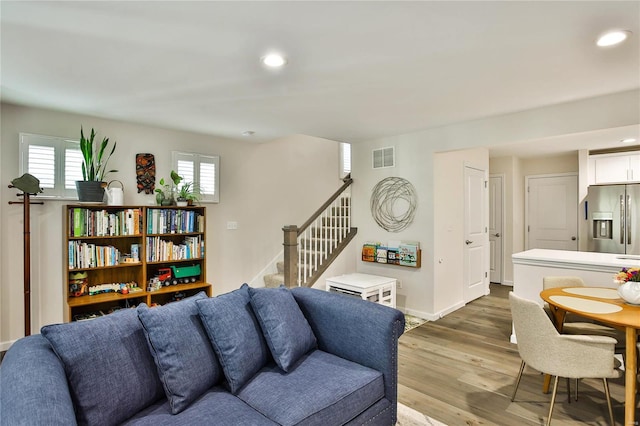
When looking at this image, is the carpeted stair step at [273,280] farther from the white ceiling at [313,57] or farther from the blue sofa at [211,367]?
the blue sofa at [211,367]

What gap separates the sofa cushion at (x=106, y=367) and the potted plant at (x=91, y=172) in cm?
221

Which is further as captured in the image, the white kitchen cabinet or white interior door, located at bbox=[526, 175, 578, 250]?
white interior door, located at bbox=[526, 175, 578, 250]

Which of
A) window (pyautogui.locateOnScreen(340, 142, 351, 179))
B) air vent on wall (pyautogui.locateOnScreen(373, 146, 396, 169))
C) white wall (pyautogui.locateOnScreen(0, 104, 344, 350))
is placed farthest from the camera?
window (pyautogui.locateOnScreen(340, 142, 351, 179))

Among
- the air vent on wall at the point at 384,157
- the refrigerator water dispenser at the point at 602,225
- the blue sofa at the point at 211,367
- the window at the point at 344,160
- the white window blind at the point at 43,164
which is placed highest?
the window at the point at 344,160

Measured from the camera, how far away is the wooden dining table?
196cm

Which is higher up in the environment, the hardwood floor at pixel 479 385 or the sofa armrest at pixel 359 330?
the sofa armrest at pixel 359 330

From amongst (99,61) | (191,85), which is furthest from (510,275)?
(99,61)

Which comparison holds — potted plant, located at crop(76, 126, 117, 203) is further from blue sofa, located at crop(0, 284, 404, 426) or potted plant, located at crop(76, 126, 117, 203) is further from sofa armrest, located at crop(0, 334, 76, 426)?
sofa armrest, located at crop(0, 334, 76, 426)

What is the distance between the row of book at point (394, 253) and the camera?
423 centimetres

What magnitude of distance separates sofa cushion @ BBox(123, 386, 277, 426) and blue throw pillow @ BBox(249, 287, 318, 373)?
32cm

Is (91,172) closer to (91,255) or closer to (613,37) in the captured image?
(91,255)

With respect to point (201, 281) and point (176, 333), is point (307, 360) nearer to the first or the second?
point (176, 333)

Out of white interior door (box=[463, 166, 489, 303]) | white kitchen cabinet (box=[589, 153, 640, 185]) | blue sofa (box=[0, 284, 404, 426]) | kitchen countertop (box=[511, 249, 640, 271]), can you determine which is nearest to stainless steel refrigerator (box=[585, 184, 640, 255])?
white kitchen cabinet (box=[589, 153, 640, 185])

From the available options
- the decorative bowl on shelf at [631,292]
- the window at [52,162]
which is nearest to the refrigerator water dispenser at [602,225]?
the decorative bowl on shelf at [631,292]
